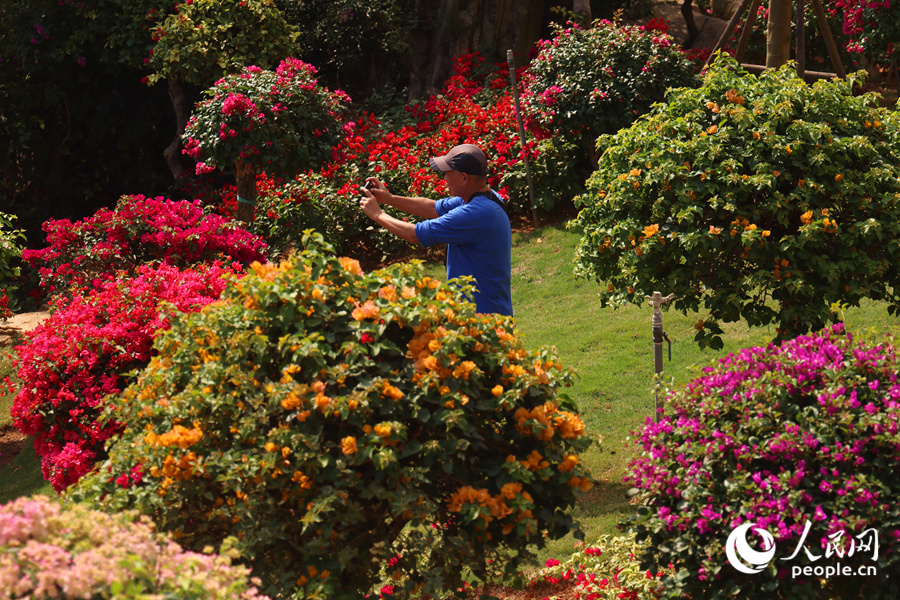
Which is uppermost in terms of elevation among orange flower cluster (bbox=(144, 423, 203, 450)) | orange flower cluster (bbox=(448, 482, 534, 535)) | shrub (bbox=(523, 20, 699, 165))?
shrub (bbox=(523, 20, 699, 165))

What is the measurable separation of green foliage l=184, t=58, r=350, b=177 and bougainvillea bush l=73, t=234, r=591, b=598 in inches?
211

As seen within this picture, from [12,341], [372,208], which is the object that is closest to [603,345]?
[372,208]

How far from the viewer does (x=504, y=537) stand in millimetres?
2920

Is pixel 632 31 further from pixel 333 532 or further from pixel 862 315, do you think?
pixel 333 532

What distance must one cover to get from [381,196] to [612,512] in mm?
2235

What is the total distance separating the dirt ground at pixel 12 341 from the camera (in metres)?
7.22

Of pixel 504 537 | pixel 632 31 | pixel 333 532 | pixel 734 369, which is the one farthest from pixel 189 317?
pixel 632 31

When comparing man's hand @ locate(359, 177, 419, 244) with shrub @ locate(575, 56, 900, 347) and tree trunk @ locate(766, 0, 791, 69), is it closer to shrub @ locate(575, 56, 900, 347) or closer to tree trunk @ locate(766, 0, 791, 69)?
shrub @ locate(575, 56, 900, 347)

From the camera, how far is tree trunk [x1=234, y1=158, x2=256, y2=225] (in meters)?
8.64

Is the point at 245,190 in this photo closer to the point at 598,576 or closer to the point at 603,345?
the point at 603,345

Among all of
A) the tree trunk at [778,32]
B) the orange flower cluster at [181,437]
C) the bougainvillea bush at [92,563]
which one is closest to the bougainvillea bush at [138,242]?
the orange flower cluster at [181,437]

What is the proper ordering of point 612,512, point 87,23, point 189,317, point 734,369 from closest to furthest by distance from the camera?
point 189,317 < point 734,369 < point 612,512 < point 87,23

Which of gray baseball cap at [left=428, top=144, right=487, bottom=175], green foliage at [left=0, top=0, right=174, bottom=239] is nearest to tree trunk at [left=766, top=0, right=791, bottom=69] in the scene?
gray baseball cap at [left=428, top=144, right=487, bottom=175]

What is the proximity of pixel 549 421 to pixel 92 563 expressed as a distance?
159 centimetres
